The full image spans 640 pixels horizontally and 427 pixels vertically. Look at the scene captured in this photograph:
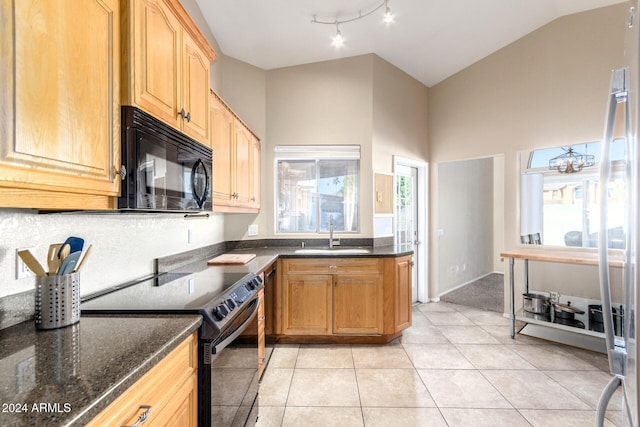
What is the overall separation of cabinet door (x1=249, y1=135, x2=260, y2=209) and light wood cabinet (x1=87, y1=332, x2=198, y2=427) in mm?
2123

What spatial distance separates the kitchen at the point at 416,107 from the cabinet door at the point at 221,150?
0.46 meters

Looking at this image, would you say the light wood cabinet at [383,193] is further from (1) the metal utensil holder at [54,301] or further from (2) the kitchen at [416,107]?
(1) the metal utensil holder at [54,301]

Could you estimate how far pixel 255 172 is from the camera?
3.36 m

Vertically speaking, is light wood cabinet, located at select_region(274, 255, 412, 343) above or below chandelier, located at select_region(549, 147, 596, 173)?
below

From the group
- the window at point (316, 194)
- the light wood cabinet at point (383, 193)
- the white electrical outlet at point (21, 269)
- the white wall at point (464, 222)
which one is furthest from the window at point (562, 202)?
the white electrical outlet at point (21, 269)

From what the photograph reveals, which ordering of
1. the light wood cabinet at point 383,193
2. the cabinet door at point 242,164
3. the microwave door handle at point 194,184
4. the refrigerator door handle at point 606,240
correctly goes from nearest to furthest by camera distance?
1. the refrigerator door handle at point 606,240
2. the microwave door handle at point 194,184
3. the cabinet door at point 242,164
4. the light wood cabinet at point 383,193

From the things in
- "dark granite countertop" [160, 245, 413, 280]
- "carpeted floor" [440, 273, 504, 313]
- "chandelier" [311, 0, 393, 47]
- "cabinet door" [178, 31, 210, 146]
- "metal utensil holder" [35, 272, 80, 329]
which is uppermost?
"chandelier" [311, 0, 393, 47]

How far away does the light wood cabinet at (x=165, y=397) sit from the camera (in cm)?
78

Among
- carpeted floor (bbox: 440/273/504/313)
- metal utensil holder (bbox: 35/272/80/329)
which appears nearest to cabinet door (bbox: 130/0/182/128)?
metal utensil holder (bbox: 35/272/80/329)

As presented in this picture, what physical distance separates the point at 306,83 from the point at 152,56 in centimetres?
257

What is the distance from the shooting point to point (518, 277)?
→ 12.3ft

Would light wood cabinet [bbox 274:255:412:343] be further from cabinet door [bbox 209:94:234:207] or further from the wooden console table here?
the wooden console table

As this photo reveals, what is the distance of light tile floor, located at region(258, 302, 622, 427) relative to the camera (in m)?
2.01

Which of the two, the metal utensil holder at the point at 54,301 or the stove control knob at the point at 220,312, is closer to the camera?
the metal utensil holder at the point at 54,301
